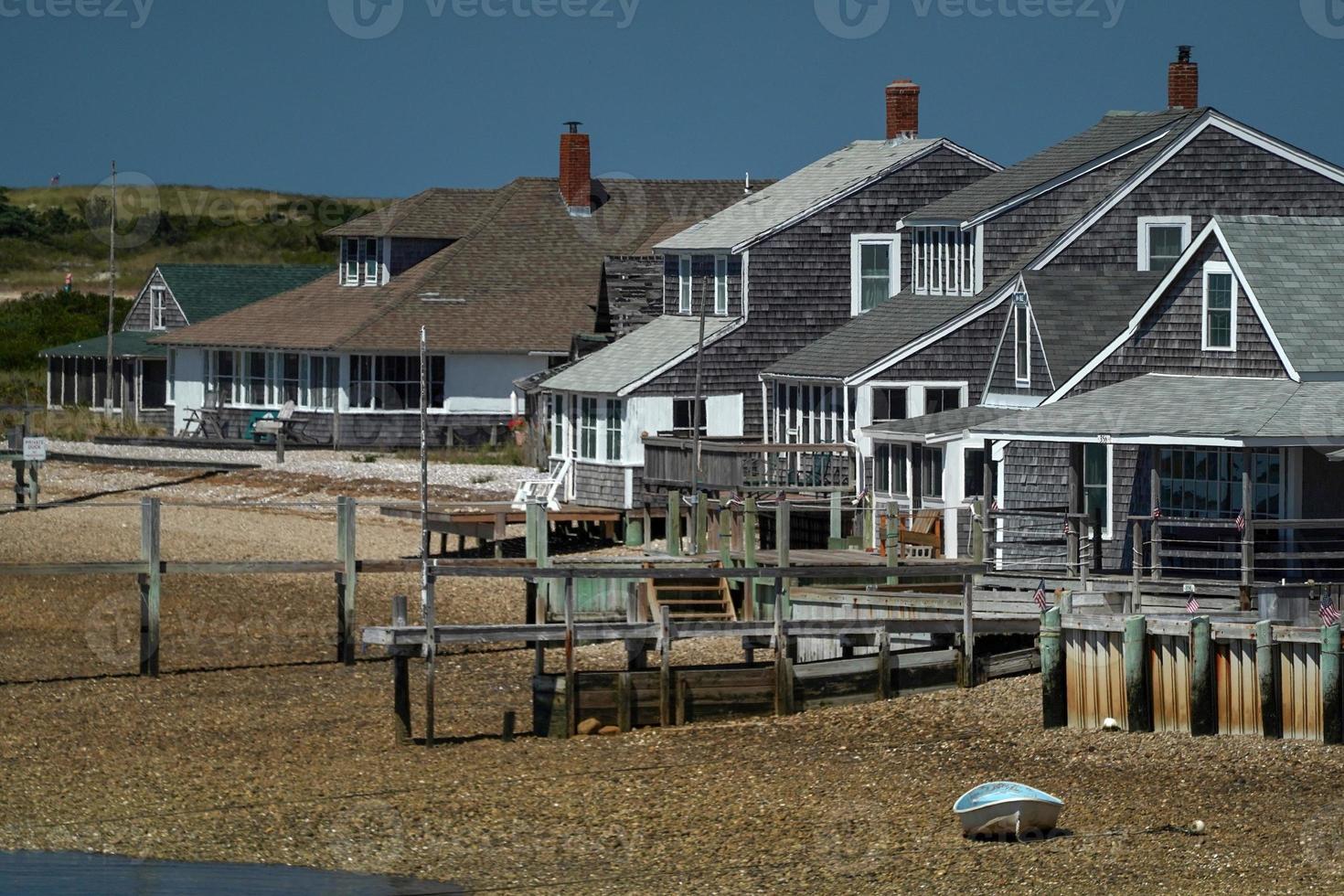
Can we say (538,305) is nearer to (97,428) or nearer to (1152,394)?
(97,428)

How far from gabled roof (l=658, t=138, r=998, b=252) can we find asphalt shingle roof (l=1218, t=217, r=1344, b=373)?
13.2 metres

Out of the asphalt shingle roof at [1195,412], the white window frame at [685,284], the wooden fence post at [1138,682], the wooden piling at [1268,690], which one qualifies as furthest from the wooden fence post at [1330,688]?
the white window frame at [685,284]

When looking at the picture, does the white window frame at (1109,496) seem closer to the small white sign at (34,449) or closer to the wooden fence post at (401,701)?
the wooden fence post at (401,701)

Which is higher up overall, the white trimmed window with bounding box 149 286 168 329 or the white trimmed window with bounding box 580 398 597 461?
the white trimmed window with bounding box 149 286 168 329

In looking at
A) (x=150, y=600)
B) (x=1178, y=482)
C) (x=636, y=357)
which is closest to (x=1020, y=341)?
(x=1178, y=482)

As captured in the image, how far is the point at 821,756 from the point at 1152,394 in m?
9.47

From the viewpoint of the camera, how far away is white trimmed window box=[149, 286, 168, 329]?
238 ft

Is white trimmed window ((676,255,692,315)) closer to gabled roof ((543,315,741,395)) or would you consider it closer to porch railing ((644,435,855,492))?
gabled roof ((543,315,741,395))

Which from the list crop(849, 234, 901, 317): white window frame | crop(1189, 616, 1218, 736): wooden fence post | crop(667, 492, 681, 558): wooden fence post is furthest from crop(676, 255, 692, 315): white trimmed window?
crop(1189, 616, 1218, 736): wooden fence post

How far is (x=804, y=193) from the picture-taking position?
4644 centimetres

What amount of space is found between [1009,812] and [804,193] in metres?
27.8

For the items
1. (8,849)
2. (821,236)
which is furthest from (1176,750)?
(821,236)

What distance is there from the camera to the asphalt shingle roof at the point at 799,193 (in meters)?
45.1

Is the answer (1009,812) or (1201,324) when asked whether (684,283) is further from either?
(1009,812)
